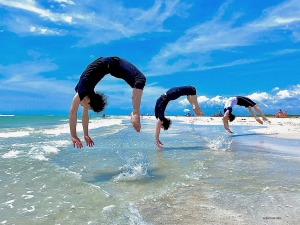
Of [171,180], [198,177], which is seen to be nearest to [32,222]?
[171,180]

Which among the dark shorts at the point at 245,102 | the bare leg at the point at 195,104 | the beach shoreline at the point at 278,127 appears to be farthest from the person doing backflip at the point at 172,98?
the beach shoreline at the point at 278,127

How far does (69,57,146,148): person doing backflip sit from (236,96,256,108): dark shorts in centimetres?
1011

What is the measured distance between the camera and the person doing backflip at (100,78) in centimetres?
546

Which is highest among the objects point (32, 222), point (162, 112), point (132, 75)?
point (132, 75)

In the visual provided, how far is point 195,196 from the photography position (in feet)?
14.1

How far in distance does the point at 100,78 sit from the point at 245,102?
35.1 ft

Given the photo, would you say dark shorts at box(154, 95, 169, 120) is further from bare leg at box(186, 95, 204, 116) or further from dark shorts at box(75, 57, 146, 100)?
dark shorts at box(75, 57, 146, 100)

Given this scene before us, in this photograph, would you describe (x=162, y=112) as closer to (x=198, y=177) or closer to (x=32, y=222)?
(x=198, y=177)

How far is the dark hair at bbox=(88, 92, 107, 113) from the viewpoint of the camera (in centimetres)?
584

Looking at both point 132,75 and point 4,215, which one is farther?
point 132,75

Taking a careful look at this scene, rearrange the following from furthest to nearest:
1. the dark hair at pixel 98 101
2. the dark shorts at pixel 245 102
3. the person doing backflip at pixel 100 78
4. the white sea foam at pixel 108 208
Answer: the dark shorts at pixel 245 102 → the dark hair at pixel 98 101 → the person doing backflip at pixel 100 78 → the white sea foam at pixel 108 208

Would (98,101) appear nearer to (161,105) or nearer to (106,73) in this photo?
(106,73)

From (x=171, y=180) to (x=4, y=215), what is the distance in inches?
112

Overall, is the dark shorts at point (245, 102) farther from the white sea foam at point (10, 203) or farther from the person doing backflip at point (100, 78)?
the white sea foam at point (10, 203)
